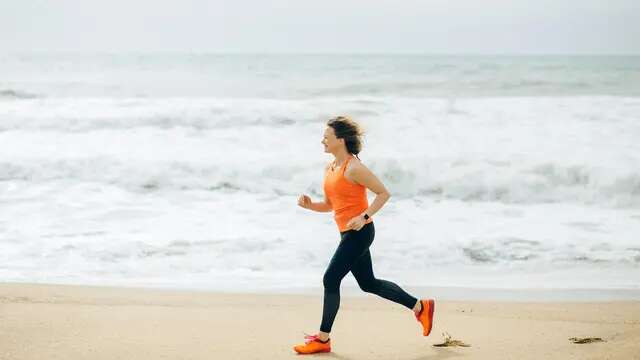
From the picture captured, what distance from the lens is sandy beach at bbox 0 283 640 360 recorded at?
15.2ft

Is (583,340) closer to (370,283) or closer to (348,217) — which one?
(370,283)

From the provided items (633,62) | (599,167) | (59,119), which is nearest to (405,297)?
(599,167)

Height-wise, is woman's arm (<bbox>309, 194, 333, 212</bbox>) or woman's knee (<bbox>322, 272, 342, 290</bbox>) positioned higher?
woman's arm (<bbox>309, 194, 333, 212</bbox>)

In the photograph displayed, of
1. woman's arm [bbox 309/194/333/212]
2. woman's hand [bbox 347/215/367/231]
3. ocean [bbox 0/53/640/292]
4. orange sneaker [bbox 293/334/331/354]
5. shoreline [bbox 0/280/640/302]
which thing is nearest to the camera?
woman's hand [bbox 347/215/367/231]

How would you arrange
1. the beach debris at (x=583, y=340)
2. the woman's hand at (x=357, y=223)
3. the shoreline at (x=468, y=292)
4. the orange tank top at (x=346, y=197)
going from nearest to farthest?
the woman's hand at (x=357, y=223)
the orange tank top at (x=346, y=197)
the beach debris at (x=583, y=340)
the shoreline at (x=468, y=292)

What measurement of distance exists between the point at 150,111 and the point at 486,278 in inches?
738

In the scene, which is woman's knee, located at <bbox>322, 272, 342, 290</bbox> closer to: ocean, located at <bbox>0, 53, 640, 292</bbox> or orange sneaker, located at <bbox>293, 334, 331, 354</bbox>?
orange sneaker, located at <bbox>293, 334, 331, 354</bbox>

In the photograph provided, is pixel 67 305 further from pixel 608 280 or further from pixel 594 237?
pixel 594 237

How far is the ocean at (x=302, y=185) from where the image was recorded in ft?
26.1

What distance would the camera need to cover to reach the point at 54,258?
26.7 feet

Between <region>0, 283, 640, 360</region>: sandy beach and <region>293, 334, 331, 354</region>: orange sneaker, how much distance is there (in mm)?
52

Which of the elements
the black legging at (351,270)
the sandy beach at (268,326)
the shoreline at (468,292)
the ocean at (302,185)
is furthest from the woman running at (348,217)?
the ocean at (302,185)

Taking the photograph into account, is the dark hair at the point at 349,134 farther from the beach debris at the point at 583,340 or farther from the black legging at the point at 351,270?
the beach debris at the point at 583,340

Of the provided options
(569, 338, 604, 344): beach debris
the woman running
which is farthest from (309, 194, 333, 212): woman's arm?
(569, 338, 604, 344): beach debris
